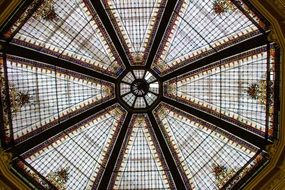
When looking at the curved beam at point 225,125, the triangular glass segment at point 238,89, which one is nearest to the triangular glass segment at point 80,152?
the curved beam at point 225,125

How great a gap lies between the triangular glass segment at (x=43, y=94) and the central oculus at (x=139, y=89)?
71 centimetres

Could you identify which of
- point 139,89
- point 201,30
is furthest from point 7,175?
point 201,30

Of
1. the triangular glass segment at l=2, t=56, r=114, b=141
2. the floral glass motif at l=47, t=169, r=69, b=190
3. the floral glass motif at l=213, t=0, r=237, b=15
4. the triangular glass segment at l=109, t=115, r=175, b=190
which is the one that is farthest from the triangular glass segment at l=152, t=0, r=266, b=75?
the floral glass motif at l=47, t=169, r=69, b=190

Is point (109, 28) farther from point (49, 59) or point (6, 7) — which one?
point (6, 7)

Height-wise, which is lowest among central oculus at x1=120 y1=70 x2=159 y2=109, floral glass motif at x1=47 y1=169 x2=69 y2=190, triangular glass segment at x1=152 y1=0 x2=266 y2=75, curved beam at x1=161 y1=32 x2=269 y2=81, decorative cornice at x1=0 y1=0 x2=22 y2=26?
floral glass motif at x1=47 y1=169 x2=69 y2=190

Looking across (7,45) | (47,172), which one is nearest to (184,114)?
(47,172)

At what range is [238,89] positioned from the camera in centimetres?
2058

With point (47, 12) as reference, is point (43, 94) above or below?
below

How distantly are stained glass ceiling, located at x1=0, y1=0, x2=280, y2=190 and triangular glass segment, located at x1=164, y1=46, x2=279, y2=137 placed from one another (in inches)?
1.9

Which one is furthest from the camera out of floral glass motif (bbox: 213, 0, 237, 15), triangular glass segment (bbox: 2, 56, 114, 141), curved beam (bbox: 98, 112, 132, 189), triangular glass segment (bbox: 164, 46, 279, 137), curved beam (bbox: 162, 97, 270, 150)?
curved beam (bbox: 98, 112, 132, 189)

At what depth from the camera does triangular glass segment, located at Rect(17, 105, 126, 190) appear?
20.4m

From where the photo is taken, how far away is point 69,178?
20.8m

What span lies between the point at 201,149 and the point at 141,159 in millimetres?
2871

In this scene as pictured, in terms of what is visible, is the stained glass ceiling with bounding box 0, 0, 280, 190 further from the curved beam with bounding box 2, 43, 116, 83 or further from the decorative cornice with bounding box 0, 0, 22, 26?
the decorative cornice with bounding box 0, 0, 22, 26
